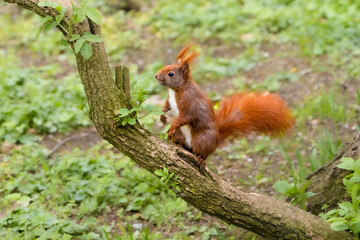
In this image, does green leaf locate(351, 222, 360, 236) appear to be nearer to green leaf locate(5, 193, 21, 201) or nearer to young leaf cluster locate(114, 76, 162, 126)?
young leaf cluster locate(114, 76, 162, 126)

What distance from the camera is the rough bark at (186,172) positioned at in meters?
1.90

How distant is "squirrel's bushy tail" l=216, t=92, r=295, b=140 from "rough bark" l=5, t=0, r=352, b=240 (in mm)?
357

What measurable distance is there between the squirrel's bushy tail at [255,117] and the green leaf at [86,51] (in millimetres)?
916

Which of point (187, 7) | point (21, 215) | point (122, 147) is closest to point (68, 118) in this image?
point (21, 215)

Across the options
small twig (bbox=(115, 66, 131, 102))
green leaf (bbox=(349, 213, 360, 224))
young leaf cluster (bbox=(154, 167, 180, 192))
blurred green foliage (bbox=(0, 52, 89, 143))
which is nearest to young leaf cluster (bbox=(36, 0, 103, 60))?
small twig (bbox=(115, 66, 131, 102))

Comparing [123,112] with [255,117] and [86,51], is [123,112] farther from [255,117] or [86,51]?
[255,117]

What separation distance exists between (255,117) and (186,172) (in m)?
0.57

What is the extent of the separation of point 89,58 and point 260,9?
14.3ft

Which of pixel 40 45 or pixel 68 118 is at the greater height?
pixel 40 45

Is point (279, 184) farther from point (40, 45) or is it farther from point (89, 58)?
point (40, 45)

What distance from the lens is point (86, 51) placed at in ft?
5.65

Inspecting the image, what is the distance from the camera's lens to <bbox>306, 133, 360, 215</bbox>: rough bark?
2.35m

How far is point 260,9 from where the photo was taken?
5812 millimetres

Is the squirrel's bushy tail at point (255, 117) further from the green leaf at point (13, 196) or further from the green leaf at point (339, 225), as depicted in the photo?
the green leaf at point (13, 196)
